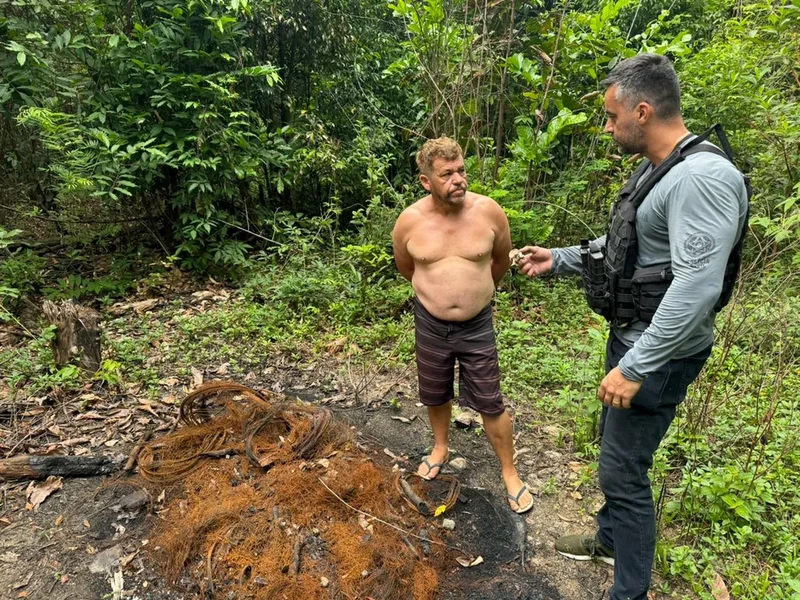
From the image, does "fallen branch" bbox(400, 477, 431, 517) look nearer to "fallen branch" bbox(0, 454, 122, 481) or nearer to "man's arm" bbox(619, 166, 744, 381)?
"man's arm" bbox(619, 166, 744, 381)

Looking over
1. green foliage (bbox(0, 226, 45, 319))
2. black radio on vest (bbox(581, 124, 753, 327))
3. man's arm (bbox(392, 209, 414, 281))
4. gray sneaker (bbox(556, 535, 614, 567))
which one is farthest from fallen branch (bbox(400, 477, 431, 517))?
green foliage (bbox(0, 226, 45, 319))

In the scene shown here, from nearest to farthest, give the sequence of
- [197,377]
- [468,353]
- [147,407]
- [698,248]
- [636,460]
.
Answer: [698,248], [636,460], [468,353], [147,407], [197,377]

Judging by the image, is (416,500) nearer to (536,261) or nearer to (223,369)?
(536,261)

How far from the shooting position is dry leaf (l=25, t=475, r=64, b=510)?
9.30 feet

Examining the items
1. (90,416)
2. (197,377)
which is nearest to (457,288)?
(197,377)

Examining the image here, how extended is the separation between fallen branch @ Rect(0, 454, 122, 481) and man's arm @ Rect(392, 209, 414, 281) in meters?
2.19

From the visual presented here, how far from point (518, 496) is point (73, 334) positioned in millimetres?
3569

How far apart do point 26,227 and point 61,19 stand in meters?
2.60

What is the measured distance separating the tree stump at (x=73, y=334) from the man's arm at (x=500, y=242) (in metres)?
3.26

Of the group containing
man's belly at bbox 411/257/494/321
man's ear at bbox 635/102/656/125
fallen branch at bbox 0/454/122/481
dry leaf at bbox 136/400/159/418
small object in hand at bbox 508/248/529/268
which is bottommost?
dry leaf at bbox 136/400/159/418

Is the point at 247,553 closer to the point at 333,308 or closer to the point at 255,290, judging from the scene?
the point at 333,308

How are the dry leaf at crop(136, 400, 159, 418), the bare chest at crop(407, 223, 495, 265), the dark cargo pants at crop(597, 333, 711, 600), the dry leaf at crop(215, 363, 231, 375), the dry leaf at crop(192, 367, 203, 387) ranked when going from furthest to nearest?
the dry leaf at crop(215, 363, 231, 375) → the dry leaf at crop(192, 367, 203, 387) → the dry leaf at crop(136, 400, 159, 418) → the bare chest at crop(407, 223, 495, 265) → the dark cargo pants at crop(597, 333, 711, 600)

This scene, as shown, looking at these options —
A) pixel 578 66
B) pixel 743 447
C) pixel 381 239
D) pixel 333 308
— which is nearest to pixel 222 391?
pixel 333 308

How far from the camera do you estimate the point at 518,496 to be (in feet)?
9.35
